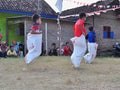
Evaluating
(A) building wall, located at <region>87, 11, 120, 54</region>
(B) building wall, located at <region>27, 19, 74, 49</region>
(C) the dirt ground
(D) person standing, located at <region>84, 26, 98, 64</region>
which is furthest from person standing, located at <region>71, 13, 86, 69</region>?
(A) building wall, located at <region>87, 11, 120, 54</region>

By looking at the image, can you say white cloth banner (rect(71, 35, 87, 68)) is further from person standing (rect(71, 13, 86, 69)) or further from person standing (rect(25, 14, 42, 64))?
person standing (rect(25, 14, 42, 64))

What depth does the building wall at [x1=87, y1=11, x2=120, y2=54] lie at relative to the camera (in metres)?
28.1

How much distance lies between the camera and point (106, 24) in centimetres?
2898

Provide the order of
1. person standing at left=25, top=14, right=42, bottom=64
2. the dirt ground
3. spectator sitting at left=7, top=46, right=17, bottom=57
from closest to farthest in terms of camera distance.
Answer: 1. the dirt ground
2. person standing at left=25, top=14, right=42, bottom=64
3. spectator sitting at left=7, top=46, right=17, bottom=57

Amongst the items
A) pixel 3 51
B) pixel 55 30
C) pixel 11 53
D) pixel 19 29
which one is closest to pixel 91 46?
pixel 11 53

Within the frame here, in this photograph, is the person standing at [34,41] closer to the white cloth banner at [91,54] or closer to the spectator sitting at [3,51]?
the white cloth banner at [91,54]

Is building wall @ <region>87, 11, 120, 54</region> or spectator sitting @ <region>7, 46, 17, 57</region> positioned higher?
building wall @ <region>87, 11, 120, 54</region>

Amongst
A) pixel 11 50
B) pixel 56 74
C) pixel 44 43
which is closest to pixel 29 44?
pixel 56 74

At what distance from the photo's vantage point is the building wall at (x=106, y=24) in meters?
28.1

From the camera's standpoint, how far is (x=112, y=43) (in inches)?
1138

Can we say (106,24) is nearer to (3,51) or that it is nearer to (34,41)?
(3,51)

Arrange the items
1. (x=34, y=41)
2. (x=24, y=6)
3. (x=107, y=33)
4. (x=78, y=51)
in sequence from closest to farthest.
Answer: (x=34, y=41)
(x=78, y=51)
(x=24, y=6)
(x=107, y=33)

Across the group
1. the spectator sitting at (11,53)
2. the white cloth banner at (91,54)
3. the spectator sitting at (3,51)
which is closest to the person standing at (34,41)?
the white cloth banner at (91,54)

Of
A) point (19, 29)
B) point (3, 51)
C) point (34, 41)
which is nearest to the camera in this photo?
point (34, 41)
